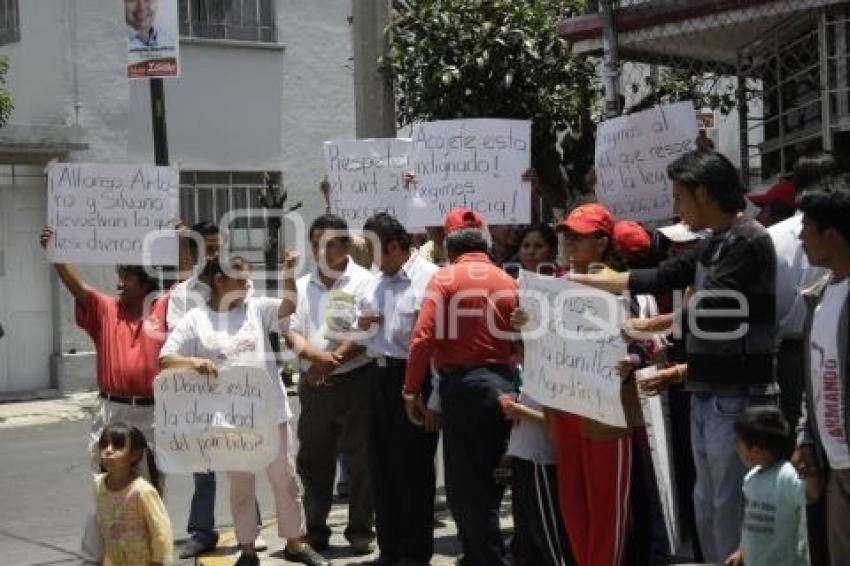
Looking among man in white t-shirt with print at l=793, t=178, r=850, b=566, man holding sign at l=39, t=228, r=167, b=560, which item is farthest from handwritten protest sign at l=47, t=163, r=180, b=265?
man in white t-shirt with print at l=793, t=178, r=850, b=566

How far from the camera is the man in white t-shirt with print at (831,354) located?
13.5 ft

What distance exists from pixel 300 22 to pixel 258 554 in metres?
12.1

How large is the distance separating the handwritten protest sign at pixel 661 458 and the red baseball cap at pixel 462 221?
1343mm

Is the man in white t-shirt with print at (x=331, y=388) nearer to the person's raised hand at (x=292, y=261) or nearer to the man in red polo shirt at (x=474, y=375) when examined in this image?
the person's raised hand at (x=292, y=261)

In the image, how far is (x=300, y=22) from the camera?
18.1 m

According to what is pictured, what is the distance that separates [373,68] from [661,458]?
377 centimetres

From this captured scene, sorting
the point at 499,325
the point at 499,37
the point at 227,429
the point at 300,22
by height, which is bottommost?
the point at 227,429

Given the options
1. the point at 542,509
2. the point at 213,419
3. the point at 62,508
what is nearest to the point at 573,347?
the point at 542,509

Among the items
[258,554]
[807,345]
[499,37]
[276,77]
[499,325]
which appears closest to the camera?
[807,345]

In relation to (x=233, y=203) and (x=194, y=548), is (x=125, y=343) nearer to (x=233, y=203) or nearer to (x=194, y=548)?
(x=194, y=548)

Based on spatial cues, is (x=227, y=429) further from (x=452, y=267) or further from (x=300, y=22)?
(x=300, y=22)

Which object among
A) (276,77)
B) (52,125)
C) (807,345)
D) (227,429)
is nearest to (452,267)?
(227,429)

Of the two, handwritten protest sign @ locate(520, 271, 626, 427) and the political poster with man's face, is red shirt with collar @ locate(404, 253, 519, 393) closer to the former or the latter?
handwritten protest sign @ locate(520, 271, 626, 427)

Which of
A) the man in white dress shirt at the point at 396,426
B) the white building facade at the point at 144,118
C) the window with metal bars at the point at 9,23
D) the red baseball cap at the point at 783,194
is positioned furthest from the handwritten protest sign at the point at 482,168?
the window with metal bars at the point at 9,23
